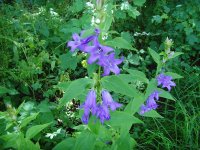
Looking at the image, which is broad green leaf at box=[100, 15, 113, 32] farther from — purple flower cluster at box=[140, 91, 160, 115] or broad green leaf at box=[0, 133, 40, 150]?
broad green leaf at box=[0, 133, 40, 150]

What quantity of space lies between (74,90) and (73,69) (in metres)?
1.47

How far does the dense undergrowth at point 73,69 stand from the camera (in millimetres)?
2340

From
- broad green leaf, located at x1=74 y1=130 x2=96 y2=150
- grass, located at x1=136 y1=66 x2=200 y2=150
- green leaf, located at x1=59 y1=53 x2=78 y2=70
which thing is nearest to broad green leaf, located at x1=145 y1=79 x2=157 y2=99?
broad green leaf, located at x1=74 y1=130 x2=96 y2=150

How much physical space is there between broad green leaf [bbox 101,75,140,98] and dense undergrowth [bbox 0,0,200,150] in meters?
0.79

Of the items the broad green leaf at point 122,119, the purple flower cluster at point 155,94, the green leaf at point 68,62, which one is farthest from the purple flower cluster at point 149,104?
the green leaf at point 68,62

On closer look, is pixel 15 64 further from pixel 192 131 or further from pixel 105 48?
pixel 105 48

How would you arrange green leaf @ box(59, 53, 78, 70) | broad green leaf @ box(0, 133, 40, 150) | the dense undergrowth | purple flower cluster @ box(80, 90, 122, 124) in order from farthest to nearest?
1. green leaf @ box(59, 53, 78, 70)
2. the dense undergrowth
3. broad green leaf @ box(0, 133, 40, 150)
4. purple flower cluster @ box(80, 90, 122, 124)

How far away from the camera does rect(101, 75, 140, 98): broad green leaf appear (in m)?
1.26

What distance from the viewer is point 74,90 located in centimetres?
125

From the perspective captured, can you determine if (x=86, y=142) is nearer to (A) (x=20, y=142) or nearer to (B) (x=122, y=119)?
(B) (x=122, y=119)

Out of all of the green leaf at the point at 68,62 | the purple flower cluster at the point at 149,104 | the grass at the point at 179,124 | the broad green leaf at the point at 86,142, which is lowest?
the grass at the point at 179,124

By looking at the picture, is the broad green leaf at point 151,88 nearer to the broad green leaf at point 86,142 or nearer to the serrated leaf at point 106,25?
the broad green leaf at point 86,142

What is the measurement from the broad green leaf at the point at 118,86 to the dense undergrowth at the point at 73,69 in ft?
2.59

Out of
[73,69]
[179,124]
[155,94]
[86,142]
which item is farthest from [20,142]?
[179,124]
